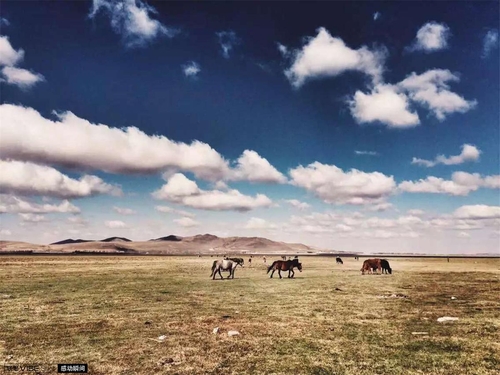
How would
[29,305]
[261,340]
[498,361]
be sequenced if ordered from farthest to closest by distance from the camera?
1. [29,305]
2. [261,340]
3. [498,361]

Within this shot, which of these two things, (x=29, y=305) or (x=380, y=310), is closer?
(x=380, y=310)

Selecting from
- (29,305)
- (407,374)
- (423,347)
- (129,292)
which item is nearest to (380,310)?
(423,347)

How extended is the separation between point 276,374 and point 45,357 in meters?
6.54

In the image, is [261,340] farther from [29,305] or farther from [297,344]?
[29,305]

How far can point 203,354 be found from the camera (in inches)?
392

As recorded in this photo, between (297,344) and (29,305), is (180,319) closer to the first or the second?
(297,344)

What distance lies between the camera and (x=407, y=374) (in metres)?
8.49

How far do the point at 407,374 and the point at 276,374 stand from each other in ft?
10.5

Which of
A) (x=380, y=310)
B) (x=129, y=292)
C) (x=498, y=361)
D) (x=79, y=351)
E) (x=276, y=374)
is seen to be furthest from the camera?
(x=129, y=292)

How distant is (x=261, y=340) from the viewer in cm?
1130

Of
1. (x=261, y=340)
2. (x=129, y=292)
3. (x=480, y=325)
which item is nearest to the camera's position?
(x=261, y=340)

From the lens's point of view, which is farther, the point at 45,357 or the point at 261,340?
the point at 261,340

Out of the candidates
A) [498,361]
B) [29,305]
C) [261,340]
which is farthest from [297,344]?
[29,305]

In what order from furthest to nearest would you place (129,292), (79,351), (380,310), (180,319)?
(129,292)
(380,310)
(180,319)
(79,351)
